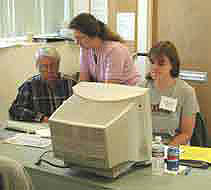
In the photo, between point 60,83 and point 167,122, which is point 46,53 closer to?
point 60,83

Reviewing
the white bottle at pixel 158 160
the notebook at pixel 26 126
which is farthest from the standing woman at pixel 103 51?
the white bottle at pixel 158 160

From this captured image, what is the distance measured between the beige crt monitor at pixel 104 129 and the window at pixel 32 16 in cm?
200

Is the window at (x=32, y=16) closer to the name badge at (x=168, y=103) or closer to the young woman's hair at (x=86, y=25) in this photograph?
the young woman's hair at (x=86, y=25)

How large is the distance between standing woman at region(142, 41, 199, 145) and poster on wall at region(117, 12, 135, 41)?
61.7 inches

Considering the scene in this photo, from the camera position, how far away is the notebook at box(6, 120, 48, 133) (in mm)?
2568

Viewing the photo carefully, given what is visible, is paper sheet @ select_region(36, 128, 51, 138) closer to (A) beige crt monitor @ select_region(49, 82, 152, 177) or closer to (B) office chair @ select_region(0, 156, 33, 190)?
(A) beige crt monitor @ select_region(49, 82, 152, 177)

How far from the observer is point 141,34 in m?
4.00

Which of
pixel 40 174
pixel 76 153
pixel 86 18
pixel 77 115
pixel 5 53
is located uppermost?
pixel 86 18

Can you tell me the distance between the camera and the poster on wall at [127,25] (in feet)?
13.3

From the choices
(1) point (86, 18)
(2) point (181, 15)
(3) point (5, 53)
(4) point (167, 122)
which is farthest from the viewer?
(2) point (181, 15)

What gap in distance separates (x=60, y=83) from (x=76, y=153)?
128 cm

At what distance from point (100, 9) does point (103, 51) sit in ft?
4.56

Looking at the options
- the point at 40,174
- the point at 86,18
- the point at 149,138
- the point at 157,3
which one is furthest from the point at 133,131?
the point at 157,3

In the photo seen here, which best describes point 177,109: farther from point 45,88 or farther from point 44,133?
point 45,88
